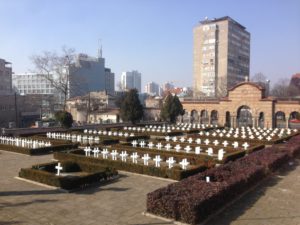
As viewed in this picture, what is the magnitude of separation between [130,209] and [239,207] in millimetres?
3780

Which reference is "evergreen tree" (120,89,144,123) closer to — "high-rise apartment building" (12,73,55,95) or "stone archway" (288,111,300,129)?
"stone archway" (288,111,300,129)

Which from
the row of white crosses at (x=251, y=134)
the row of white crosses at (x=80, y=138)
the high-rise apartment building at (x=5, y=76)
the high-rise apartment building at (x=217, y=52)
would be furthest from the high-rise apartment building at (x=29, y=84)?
the row of white crosses at (x=251, y=134)

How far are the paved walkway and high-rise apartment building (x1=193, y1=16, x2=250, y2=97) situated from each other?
316 feet

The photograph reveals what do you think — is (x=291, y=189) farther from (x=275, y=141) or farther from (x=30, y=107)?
(x=30, y=107)

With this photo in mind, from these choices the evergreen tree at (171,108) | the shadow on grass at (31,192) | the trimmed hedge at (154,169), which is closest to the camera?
the shadow on grass at (31,192)

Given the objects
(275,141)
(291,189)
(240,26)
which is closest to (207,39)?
(240,26)

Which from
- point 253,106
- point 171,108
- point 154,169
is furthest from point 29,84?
point 154,169

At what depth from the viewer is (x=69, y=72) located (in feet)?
156

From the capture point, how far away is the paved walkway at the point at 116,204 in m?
9.47

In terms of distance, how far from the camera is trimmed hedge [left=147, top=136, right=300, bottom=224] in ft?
30.3

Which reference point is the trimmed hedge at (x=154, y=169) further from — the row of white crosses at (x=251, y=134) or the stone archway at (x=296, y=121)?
the stone archway at (x=296, y=121)

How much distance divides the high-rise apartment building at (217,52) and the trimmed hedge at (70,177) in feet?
309

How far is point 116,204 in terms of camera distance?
36.0 ft

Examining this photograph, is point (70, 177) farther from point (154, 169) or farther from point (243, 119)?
point (243, 119)
